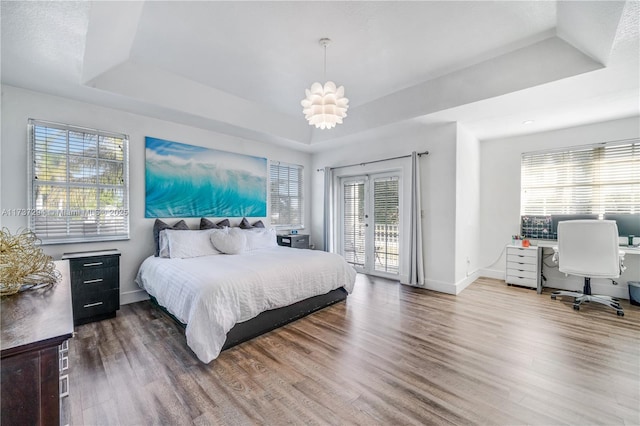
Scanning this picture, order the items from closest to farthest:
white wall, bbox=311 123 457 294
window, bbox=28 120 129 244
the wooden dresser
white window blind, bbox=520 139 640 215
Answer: the wooden dresser
window, bbox=28 120 129 244
white window blind, bbox=520 139 640 215
white wall, bbox=311 123 457 294

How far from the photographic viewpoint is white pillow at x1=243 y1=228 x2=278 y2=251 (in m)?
4.31

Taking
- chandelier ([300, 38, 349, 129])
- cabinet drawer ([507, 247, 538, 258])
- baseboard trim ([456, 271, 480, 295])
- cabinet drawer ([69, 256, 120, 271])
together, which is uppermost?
chandelier ([300, 38, 349, 129])

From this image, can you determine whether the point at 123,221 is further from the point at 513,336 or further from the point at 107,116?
the point at 513,336

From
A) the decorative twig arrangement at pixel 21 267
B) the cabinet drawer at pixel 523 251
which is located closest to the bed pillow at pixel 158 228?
the decorative twig arrangement at pixel 21 267

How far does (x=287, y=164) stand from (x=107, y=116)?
313cm

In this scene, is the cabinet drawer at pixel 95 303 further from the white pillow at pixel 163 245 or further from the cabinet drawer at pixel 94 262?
the white pillow at pixel 163 245

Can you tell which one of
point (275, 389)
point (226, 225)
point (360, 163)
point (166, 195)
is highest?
point (360, 163)

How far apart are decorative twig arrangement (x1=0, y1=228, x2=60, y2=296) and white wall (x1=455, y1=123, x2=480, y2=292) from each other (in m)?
4.56

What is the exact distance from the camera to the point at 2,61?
244 cm

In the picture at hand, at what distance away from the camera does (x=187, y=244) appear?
11.9 feet

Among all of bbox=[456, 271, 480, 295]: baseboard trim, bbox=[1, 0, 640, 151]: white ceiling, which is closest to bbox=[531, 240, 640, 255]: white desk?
bbox=[456, 271, 480, 295]: baseboard trim

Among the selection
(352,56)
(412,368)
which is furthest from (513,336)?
(352,56)

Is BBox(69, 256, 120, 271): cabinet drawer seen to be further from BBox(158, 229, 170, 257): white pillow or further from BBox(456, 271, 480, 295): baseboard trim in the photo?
BBox(456, 271, 480, 295): baseboard trim

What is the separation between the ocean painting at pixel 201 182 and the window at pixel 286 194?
286 millimetres
